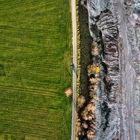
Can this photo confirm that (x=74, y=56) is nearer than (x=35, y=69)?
Yes

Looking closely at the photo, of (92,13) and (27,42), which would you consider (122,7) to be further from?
(27,42)

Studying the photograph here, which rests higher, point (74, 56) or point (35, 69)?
point (74, 56)

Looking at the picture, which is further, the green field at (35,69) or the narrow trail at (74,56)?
the green field at (35,69)

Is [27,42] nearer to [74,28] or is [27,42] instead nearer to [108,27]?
[74,28]

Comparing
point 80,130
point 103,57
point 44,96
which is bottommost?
point 80,130

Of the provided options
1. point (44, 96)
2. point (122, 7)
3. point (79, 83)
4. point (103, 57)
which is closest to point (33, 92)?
point (44, 96)

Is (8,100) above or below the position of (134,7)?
below

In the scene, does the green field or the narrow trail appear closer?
the narrow trail
